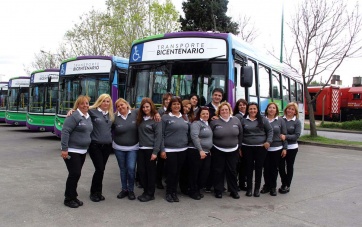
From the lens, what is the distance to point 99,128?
5.60 m

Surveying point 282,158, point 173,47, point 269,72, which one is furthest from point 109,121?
point 269,72

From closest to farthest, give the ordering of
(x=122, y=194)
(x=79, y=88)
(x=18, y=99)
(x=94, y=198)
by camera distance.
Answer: (x=94, y=198) < (x=122, y=194) < (x=79, y=88) < (x=18, y=99)

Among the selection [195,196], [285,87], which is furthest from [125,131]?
[285,87]

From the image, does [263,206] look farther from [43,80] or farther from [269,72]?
[43,80]

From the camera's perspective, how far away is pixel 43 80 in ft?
52.2

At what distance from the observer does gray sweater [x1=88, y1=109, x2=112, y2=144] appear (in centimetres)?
559

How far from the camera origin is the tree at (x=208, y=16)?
22.6 meters

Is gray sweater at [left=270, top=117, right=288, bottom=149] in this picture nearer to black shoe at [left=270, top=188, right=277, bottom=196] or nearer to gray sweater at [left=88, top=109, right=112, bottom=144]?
black shoe at [left=270, top=188, right=277, bottom=196]

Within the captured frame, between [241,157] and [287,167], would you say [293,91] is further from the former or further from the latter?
[241,157]

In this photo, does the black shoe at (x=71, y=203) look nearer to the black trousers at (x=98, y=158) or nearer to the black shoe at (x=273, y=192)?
the black trousers at (x=98, y=158)

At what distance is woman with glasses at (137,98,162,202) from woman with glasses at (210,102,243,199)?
105 cm

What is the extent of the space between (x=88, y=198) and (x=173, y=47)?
11.5 ft

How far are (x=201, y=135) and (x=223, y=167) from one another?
76 cm

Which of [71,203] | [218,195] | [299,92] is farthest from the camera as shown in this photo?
[299,92]
